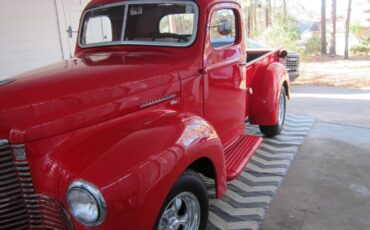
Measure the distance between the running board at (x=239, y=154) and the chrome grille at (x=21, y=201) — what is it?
154 centimetres

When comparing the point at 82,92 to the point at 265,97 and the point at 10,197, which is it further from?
the point at 265,97

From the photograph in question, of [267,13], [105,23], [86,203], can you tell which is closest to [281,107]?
[105,23]

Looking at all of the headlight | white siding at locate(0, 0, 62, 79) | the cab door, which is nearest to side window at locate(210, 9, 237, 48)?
the cab door

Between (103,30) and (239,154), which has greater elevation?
(103,30)

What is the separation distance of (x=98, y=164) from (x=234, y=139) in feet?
6.86

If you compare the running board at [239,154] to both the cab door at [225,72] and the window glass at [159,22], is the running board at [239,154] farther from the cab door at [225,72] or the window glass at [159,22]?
the window glass at [159,22]

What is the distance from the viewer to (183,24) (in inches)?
123

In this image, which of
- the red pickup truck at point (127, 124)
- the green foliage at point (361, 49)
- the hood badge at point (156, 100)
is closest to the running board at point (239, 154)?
the red pickup truck at point (127, 124)

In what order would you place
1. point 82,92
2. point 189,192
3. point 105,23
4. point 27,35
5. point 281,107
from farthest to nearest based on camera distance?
point 27,35, point 281,107, point 105,23, point 189,192, point 82,92

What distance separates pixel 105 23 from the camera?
10.7ft

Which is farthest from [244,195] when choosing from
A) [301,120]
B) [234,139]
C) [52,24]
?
[52,24]

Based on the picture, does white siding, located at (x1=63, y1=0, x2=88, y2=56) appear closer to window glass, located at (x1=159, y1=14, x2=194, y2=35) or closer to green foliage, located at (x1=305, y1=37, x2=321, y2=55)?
window glass, located at (x1=159, y1=14, x2=194, y2=35)

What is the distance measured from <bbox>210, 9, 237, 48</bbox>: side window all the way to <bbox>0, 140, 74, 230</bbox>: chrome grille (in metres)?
1.85

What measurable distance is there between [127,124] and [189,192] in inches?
22.8
